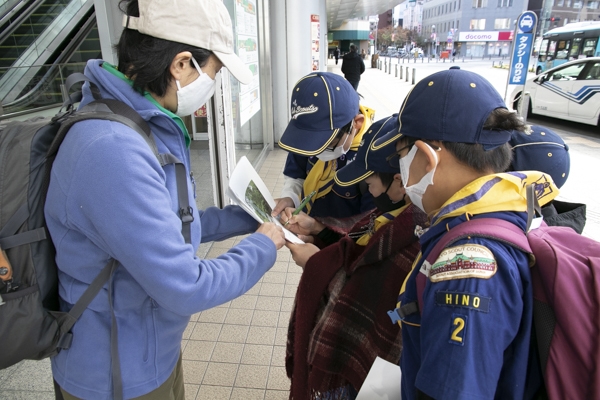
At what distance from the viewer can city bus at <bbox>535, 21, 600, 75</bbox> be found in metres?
13.4

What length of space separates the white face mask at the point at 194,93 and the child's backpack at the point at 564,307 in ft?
2.73

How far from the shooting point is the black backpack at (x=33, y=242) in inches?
38.7

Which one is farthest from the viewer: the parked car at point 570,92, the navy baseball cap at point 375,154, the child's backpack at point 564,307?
the parked car at point 570,92

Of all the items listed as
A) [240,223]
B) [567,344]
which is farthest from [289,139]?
[567,344]

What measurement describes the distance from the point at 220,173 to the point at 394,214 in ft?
9.45

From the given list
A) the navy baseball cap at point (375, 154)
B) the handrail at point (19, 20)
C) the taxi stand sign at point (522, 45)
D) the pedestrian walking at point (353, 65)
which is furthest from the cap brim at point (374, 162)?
the pedestrian walking at point (353, 65)

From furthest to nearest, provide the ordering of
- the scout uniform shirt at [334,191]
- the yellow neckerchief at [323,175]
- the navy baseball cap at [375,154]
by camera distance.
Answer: the yellow neckerchief at [323,175] → the scout uniform shirt at [334,191] → the navy baseball cap at [375,154]

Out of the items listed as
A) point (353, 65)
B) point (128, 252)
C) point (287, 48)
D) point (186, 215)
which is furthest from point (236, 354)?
point (353, 65)

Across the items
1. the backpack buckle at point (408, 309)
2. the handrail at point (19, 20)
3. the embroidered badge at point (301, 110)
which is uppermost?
the handrail at point (19, 20)

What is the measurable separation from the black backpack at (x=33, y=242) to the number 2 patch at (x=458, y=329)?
0.78 meters

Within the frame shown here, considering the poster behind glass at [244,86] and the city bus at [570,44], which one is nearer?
the poster behind glass at [244,86]

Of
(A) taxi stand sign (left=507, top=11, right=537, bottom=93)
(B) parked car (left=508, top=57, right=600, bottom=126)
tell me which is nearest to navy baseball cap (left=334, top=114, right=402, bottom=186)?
(A) taxi stand sign (left=507, top=11, right=537, bottom=93)

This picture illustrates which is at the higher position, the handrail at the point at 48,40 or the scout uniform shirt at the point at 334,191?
the handrail at the point at 48,40

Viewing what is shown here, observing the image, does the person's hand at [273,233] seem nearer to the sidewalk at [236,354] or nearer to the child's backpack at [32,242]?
the child's backpack at [32,242]
